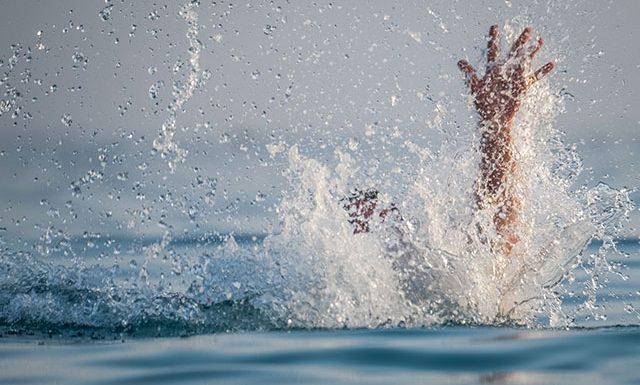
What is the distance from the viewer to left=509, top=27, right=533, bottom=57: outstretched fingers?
7.97 meters

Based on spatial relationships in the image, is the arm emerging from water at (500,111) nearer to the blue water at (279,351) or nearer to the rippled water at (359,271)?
the rippled water at (359,271)

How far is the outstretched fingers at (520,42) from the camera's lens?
314 inches

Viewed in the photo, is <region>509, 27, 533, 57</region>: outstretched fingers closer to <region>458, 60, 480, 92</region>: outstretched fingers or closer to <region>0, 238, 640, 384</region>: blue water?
<region>458, 60, 480, 92</region>: outstretched fingers

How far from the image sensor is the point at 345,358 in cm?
514

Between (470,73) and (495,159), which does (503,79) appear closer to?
A: (470,73)

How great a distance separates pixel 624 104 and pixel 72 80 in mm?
12513

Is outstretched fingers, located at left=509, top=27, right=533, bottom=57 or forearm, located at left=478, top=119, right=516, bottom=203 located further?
outstretched fingers, located at left=509, top=27, right=533, bottom=57

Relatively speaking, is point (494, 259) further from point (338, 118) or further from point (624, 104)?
point (624, 104)

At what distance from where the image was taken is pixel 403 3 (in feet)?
29.7

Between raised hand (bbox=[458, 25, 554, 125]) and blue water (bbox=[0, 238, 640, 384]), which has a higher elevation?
Answer: raised hand (bbox=[458, 25, 554, 125])

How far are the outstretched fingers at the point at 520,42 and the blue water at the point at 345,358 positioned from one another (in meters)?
2.51

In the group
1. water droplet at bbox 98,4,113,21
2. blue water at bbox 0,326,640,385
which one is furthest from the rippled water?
water droplet at bbox 98,4,113,21

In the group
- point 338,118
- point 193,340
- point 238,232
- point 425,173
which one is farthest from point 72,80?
point 193,340

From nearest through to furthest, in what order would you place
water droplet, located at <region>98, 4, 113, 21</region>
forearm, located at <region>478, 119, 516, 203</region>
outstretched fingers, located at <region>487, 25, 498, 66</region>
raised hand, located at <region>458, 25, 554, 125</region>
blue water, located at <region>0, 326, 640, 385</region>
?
blue water, located at <region>0, 326, 640, 385</region> < forearm, located at <region>478, 119, 516, 203</region> < raised hand, located at <region>458, 25, 554, 125</region> < outstretched fingers, located at <region>487, 25, 498, 66</region> < water droplet, located at <region>98, 4, 113, 21</region>
